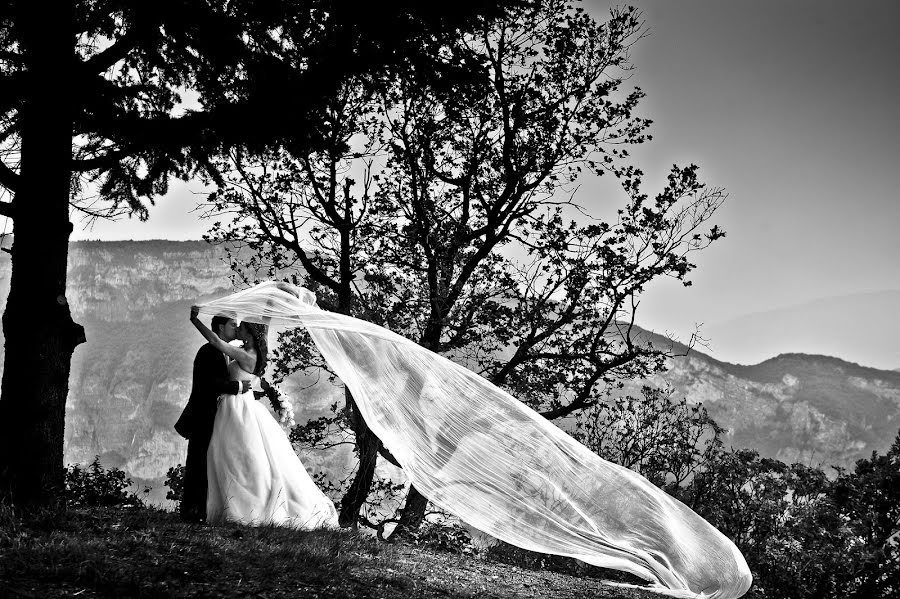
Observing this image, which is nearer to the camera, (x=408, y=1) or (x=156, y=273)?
(x=408, y=1)

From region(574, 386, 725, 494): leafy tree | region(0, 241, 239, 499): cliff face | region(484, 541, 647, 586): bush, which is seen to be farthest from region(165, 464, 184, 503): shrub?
region(0, 241, 239, 499): cliff face

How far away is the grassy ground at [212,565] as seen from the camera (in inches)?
183

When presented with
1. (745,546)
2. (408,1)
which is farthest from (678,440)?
(408,1)

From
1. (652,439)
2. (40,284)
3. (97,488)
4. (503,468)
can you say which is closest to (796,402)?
(652,439)

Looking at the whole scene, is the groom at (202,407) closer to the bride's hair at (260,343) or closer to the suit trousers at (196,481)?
the suit trousers at (196,481)

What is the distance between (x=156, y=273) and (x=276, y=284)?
10872cm

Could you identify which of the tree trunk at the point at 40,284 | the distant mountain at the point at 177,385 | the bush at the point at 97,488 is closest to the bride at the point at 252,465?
the tree trunk at the point at 40,284

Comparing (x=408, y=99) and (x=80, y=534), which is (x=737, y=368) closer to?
(x=408, y=99)

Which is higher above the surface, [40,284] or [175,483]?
[40,284]

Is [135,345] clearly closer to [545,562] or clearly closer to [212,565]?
[545,562]

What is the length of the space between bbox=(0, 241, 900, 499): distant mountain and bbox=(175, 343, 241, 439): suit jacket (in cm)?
6887

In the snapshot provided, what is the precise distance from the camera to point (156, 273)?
4227 inches

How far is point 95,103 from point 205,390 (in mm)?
3332

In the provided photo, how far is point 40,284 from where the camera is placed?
6855 mm
